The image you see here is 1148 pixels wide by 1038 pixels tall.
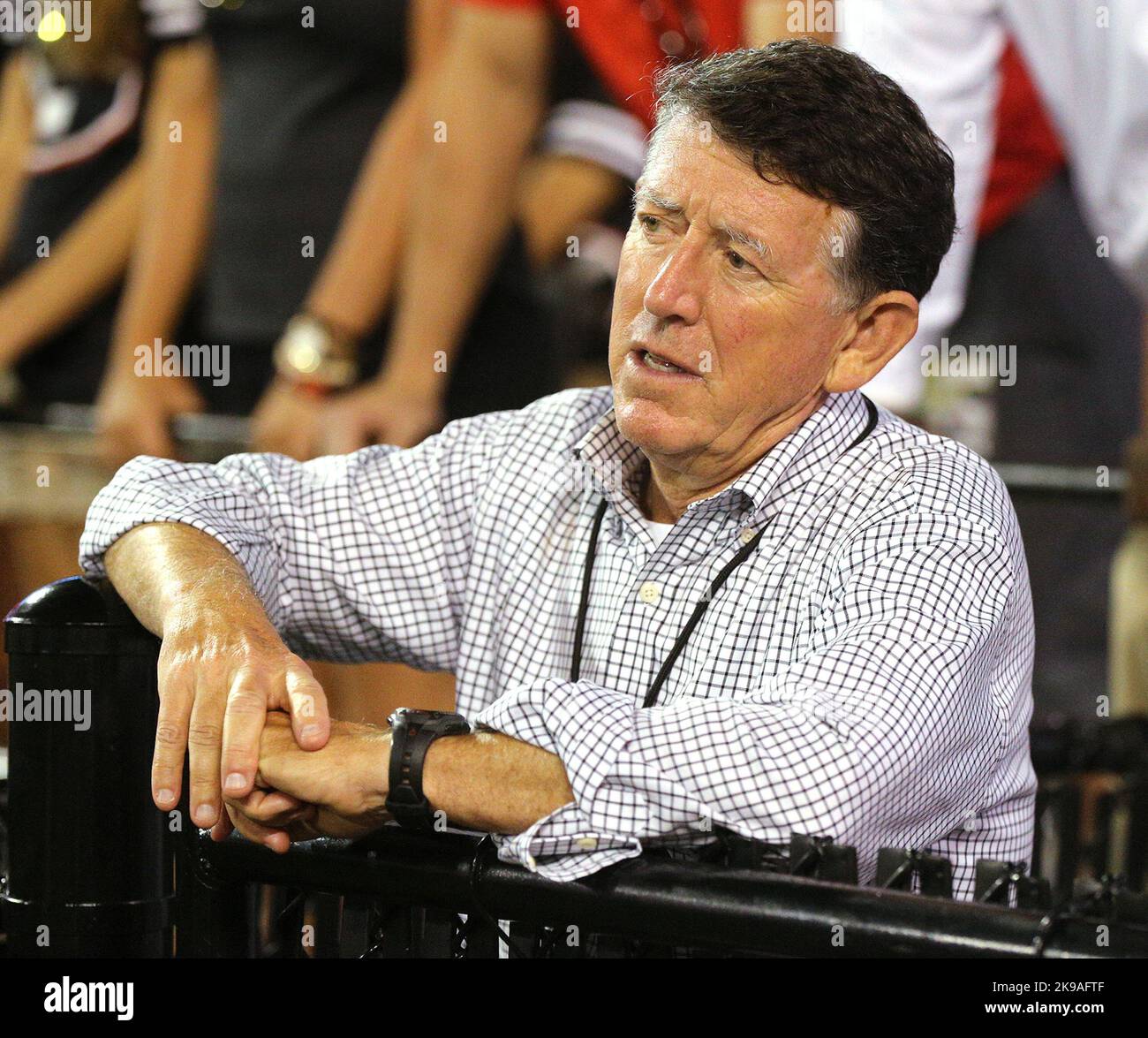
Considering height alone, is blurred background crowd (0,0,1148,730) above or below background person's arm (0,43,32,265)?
below

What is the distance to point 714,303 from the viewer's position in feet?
4.42

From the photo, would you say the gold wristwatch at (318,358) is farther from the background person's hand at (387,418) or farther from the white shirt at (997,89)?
the white shirt at (997,89)

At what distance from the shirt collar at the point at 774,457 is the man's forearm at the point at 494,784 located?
0.38 metres

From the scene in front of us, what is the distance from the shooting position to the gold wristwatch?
3.12 metres

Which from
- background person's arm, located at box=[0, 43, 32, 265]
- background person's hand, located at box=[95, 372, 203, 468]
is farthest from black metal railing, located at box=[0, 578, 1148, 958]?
background person's arm, located at box=[0, 43, 32, 265]

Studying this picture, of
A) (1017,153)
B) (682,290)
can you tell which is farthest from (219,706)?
(1017,153)

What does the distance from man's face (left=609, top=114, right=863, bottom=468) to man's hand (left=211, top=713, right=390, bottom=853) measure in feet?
1.37

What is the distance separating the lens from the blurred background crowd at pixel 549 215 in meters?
2.77

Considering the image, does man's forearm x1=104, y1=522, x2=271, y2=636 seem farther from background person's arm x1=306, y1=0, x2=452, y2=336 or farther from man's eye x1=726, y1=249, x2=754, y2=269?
background person's arm x1=306, y1=0, x2=452, y2=336

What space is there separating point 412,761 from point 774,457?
480 mm

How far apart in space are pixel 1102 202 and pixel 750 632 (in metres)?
1.75

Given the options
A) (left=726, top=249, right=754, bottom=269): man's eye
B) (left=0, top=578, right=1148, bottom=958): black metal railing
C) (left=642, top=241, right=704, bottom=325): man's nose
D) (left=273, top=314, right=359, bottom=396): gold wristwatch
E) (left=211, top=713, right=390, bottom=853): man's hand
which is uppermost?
(left=273, top=314, right=359, bottom=396): gold wristwatch

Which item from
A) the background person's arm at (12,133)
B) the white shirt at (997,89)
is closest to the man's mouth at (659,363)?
the white shirt at (997,89)

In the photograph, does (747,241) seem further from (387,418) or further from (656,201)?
(387,418)
